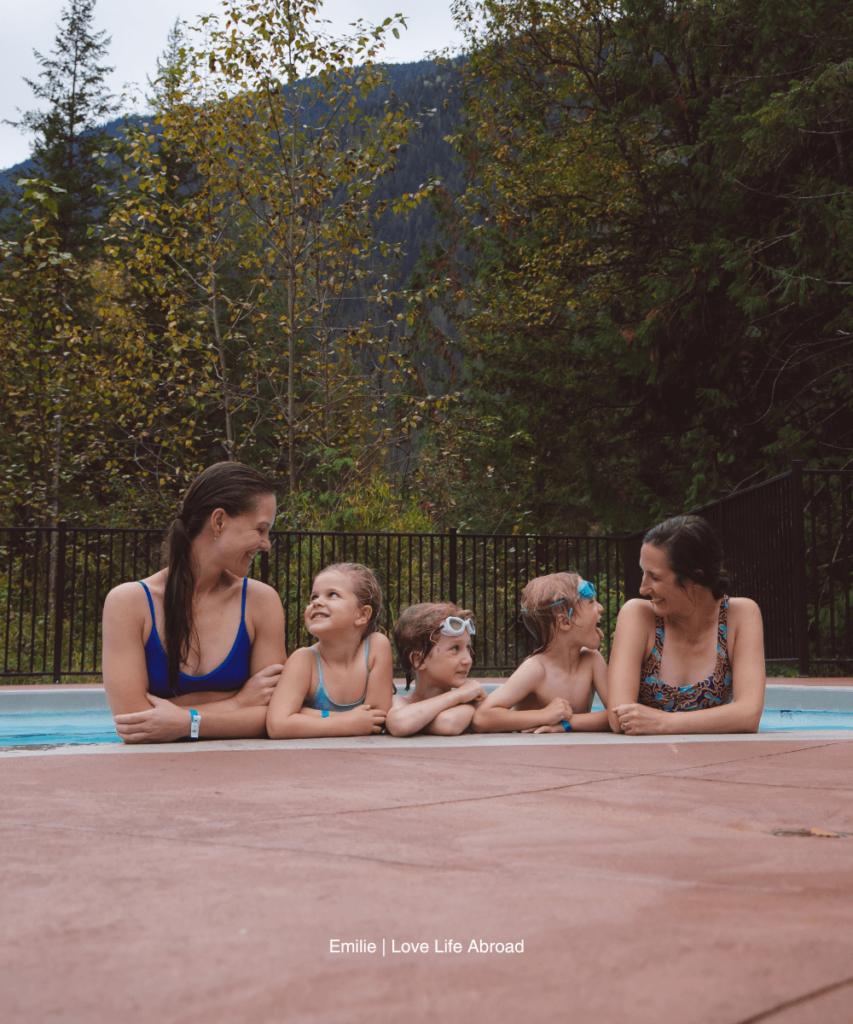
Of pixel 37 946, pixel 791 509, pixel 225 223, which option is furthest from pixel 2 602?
pixel 37 946

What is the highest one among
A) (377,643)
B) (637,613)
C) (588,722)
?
(637,613)

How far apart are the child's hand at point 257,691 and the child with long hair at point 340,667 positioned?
0.05m

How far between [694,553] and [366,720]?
1.35 m

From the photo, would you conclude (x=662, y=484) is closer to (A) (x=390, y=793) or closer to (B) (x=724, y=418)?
(B) (x=724, y=418)

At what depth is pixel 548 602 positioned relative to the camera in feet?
12.4

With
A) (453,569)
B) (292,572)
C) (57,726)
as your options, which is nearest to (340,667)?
(57,726)

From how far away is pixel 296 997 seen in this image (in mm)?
790

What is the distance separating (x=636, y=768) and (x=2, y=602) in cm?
1124

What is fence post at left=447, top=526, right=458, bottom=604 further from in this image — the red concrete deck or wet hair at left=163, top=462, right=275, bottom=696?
the red concrete deck

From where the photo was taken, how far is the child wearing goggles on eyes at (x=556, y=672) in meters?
3.61

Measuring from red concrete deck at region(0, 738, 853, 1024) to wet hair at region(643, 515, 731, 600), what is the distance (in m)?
1.43

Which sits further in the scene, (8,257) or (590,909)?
(8,257)

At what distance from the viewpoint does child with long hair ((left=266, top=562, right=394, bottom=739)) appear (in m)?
3.32

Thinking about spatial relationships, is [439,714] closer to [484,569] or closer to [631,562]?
[484,569]
